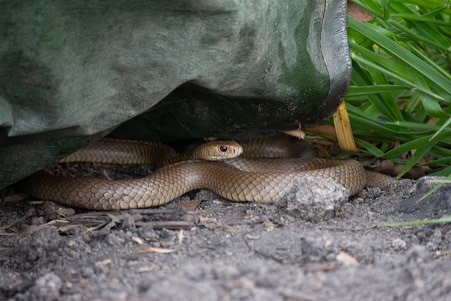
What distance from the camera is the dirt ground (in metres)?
2.77

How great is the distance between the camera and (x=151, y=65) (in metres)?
3.54

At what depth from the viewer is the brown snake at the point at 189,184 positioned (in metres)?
4.83

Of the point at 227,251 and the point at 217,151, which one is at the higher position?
the point at 227,251

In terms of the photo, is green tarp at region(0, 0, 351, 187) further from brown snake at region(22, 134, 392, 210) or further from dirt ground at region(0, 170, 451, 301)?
dirt ground at region(0, 170, 451, 301)

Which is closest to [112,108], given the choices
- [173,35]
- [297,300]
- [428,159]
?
[173,35]

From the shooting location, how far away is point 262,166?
5.84m

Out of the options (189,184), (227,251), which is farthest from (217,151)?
(227,251)

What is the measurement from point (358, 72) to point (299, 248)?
231 cm

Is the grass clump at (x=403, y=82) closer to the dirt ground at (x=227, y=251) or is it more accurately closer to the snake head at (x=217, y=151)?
the dirt ground at (x=227, y=251)

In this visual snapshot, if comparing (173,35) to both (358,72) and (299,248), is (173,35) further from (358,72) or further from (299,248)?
(358,72)

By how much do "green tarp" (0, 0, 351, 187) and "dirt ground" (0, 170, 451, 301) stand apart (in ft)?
1.88

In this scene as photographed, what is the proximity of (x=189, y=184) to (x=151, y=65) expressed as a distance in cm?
181

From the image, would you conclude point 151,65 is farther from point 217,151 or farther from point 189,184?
point 217,151

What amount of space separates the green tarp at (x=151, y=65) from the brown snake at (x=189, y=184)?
0.42 metres
